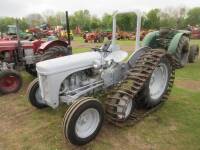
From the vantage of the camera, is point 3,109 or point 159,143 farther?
point 3,109

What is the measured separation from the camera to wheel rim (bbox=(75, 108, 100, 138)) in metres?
3.52

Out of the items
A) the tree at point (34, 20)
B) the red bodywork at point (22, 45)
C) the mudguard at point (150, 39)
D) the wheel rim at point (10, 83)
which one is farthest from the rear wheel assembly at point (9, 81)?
the tree at point (34, 20)

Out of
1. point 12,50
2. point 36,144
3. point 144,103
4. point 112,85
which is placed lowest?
point 36,144

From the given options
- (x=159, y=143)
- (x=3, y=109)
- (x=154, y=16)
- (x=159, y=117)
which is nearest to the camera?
(x=159, y=143)

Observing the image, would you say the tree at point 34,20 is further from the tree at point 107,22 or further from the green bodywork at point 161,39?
the green bodywork at point 161,39

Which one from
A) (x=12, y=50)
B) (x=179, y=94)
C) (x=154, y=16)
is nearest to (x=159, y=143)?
(x=179, y=94)

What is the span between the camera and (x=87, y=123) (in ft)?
12.0

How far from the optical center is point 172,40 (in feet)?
25.7

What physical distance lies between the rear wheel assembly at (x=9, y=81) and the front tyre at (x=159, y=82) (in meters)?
3.31

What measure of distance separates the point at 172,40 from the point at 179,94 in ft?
9.16

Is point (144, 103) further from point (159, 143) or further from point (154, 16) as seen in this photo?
point (154, 16)

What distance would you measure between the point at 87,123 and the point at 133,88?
3.04 feet

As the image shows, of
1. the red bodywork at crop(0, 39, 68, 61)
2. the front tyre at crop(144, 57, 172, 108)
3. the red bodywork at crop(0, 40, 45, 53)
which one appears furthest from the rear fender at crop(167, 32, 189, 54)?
the red bodywork at crop(0, 40, 45, 53)

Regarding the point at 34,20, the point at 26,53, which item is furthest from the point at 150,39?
the point at 34,20
